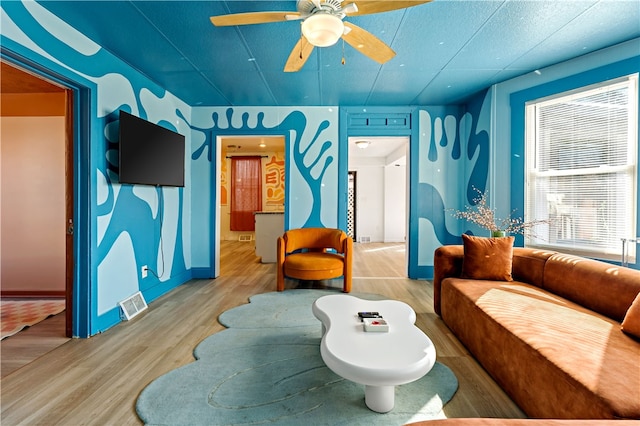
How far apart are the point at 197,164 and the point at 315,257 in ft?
7.88

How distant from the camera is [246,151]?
8.33 metres

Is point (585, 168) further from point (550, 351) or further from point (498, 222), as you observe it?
point (550, 351)

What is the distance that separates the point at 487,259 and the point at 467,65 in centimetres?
207

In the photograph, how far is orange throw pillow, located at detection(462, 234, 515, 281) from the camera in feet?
9.14

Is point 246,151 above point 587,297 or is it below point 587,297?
above

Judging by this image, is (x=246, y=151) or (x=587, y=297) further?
(x=246, y=151)

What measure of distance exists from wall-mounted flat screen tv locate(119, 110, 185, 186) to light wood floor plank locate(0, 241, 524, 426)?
4.83 ft

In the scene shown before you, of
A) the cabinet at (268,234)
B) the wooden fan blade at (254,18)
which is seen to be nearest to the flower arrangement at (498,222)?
the wooden fan blade at (254,18)

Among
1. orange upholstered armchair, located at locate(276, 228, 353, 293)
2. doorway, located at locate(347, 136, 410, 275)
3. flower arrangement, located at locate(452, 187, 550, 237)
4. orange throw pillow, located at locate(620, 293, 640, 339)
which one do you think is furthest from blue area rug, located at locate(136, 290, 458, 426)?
doorway, located at locate(347, 136, 410, 275)

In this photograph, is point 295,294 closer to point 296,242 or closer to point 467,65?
point 296,242

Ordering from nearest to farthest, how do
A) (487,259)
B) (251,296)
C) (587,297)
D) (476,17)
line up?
(587,297), (476,17), (487,259), (251,296)

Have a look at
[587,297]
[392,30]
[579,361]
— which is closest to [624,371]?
[579,361]

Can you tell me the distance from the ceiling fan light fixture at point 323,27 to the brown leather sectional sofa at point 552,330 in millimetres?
2132

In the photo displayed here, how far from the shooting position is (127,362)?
2.20 meters
